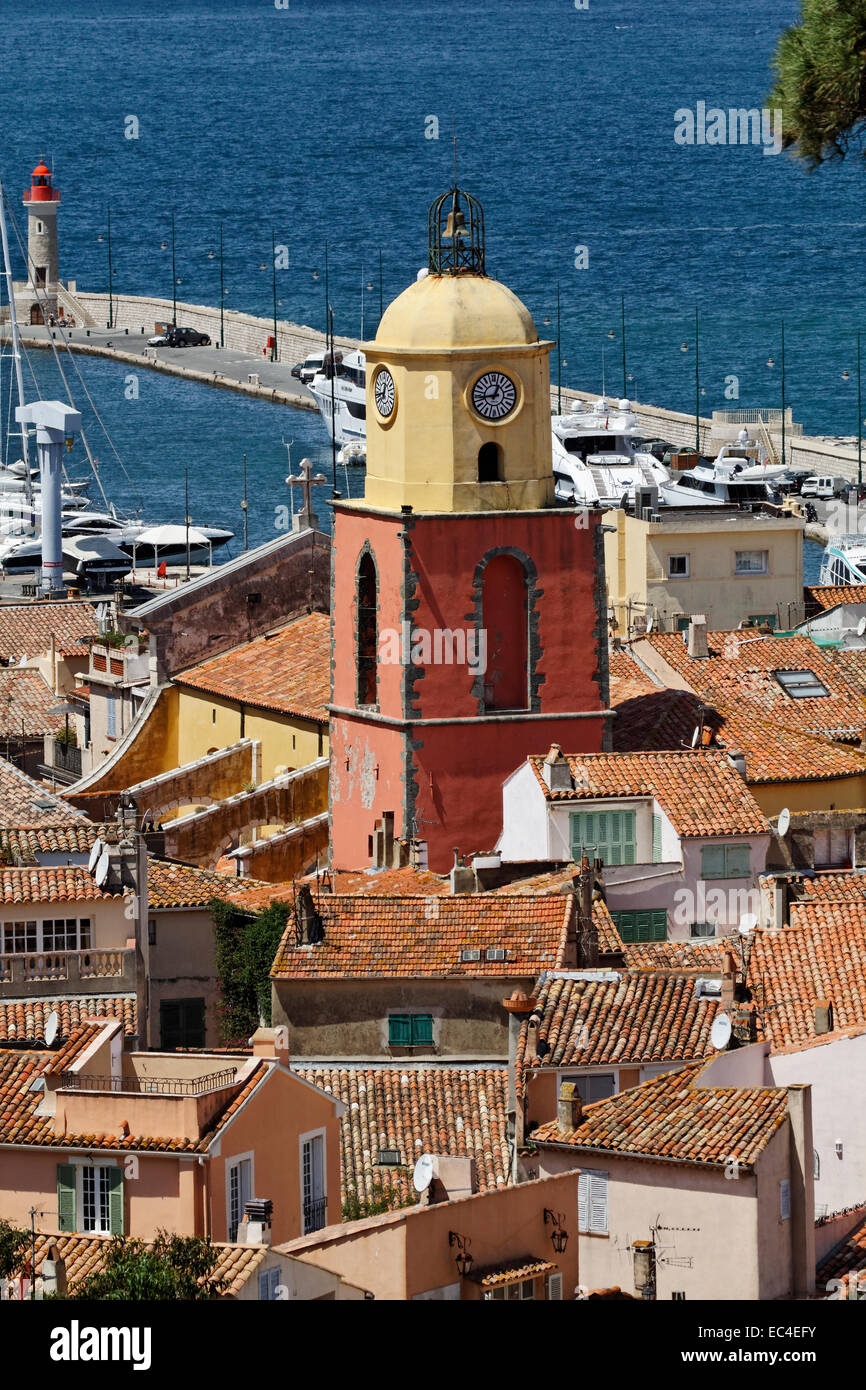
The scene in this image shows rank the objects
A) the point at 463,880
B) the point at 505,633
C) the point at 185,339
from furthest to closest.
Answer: the point at 185,339 < the point at 505,633 < the point at 463,880

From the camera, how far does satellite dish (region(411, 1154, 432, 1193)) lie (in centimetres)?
2931

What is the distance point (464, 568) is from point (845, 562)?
3463 cm

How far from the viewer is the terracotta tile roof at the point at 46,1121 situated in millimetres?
29047

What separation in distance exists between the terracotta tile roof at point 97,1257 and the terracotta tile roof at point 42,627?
1555 inches

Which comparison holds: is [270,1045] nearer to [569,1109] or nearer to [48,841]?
[569,1109]

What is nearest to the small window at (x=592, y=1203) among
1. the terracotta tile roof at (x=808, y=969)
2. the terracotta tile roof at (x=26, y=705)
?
the terracotta tile roof at (x=808, y=969)

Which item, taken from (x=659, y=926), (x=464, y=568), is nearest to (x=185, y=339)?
(x=464, y=568)

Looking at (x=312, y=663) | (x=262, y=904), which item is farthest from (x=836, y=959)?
(x=312, y=663)

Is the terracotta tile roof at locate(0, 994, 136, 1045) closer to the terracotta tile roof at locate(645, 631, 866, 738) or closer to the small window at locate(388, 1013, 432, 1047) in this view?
the small window at locate(388, 1013, 432, 1047)

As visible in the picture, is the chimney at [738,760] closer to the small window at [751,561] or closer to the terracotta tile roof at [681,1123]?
the terracotta tile roof at [681,1123]

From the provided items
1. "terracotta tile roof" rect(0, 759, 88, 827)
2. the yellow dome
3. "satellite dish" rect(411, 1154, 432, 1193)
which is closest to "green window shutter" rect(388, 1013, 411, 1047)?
"satellite dish" rect(411, 1154, 432, 1193)

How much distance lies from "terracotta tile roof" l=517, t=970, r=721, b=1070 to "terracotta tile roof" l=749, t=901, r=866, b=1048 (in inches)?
39.8

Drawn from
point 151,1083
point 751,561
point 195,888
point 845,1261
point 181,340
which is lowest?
point 845,1261

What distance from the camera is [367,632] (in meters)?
48.0
